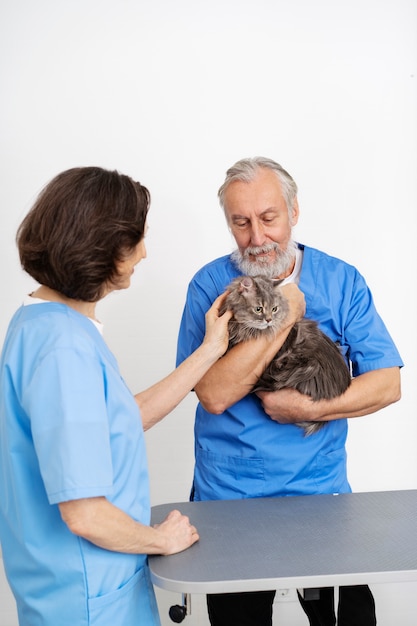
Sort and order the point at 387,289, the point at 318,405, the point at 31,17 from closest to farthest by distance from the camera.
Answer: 1. the point at 318,405
2. the point at 31,17
3. the point at 387,289

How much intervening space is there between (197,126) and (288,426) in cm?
165

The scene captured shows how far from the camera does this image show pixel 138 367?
318cm

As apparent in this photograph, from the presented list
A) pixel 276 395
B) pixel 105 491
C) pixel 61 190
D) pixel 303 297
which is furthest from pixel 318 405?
pixel 61 190

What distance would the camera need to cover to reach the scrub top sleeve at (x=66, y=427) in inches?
49.3

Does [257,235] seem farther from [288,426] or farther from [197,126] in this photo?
[197,126]

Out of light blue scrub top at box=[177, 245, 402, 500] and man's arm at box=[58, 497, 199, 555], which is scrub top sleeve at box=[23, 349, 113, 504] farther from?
light blue scrub top at box=[177, 245, 402, 500]

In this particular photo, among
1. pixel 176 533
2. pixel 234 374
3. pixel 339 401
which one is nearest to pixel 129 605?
pixel 176 533

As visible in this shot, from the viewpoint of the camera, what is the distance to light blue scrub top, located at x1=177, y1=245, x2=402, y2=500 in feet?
6.75

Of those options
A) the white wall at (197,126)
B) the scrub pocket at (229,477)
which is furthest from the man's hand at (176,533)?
the white wall at (197,126)

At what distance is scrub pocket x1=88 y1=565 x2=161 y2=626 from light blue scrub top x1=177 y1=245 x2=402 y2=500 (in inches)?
23.5

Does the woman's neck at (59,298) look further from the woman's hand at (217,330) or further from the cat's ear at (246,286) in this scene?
the cat's ear at (246,286)

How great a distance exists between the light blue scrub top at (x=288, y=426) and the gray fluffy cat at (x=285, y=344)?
0.21 ft

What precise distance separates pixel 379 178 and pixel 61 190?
2200 millimetres

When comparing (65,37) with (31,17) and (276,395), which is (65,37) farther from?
(276,395)
